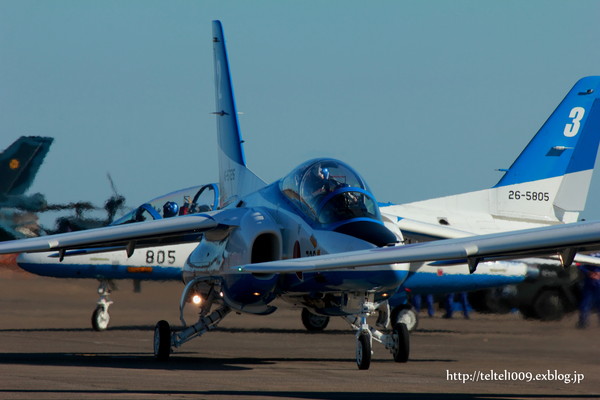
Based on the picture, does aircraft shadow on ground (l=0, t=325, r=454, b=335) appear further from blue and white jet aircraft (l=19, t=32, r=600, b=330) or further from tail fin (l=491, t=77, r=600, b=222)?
tail fin (l=491, t=77, r=600, b=222)

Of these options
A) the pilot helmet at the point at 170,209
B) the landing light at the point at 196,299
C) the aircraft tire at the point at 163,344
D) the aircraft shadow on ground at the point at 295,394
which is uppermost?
the pilot helmet at the point at 170,209

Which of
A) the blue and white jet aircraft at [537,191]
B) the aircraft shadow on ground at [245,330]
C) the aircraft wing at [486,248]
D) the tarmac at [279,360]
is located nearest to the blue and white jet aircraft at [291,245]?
the tarmac at [279,360]

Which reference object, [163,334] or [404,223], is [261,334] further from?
[163,334]

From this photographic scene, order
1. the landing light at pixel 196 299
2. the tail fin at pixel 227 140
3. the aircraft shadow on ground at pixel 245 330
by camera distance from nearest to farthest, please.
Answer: the landing light at pixel 196 299 < the tail fin at pixel 227 140 < the aircraft shadow on ground at pixel 245 330

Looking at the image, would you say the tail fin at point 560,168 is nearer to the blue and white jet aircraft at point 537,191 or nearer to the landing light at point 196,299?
the blue and white jet aircraft at point 537,191

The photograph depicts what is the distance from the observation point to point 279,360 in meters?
13.4

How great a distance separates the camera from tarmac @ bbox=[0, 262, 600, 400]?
9.48 metres

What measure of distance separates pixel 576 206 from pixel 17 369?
14.2m

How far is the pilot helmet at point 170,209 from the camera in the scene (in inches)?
741

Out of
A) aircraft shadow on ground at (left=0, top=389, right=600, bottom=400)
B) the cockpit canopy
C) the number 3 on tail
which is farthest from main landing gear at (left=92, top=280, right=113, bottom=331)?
aircraft shadow on ground at (left=0, top=389, right=600, bottom=400)

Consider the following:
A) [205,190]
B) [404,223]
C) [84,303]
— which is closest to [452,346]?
[404,223]

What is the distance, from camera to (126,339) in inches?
691

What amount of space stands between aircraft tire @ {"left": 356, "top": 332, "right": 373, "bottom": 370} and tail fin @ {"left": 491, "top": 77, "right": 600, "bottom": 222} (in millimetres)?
11451

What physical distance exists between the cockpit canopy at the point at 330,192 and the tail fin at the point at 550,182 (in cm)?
997
